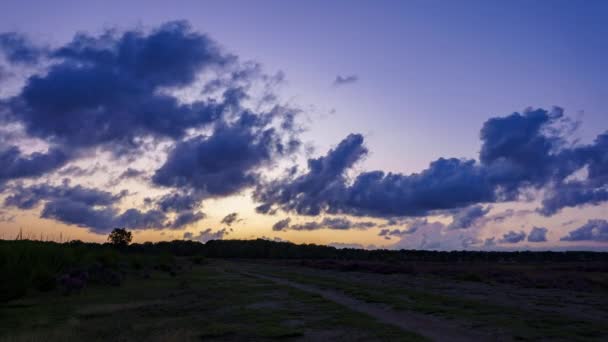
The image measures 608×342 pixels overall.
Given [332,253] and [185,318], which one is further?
[332,253]

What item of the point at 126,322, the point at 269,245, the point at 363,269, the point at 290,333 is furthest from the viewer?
the point at 269,245

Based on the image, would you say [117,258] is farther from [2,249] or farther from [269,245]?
[269,245]

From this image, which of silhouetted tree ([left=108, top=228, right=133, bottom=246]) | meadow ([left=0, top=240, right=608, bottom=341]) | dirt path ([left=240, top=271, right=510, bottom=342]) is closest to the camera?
dirt path ([left=240, top=271, right=510, bottom=342])

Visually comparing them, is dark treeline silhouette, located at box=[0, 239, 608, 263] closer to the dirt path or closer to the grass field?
the grass field

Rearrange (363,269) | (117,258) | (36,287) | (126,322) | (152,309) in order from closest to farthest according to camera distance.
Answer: (126,322)
(152,309)
(36,287)
(117,258)
(363,269)

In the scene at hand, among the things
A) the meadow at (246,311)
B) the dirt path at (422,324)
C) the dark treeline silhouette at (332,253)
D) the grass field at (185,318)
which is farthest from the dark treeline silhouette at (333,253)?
the dirt path at (422,324)

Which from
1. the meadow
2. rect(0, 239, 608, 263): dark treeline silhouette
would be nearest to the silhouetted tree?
rect(0, 239, 608, 263): dark treeline silhouette

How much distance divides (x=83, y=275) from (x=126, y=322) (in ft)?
45.1

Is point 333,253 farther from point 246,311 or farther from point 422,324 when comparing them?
point 422,324

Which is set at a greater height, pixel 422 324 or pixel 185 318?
pixel 422 324

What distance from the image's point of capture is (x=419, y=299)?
24.7 metres

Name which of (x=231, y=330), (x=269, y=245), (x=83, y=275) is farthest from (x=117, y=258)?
(x=269, y=245)

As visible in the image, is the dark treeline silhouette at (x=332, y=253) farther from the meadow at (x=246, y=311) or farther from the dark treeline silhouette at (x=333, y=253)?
the meadow at (x=246, y=311)

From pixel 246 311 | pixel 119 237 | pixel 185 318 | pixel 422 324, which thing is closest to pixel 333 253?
pixel 119 237
